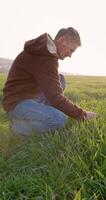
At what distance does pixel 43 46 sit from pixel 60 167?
233 cm

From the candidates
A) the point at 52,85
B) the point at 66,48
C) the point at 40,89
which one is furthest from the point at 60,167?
the point at 66,48

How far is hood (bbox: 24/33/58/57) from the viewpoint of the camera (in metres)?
7.70

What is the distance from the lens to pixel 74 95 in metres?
16.5

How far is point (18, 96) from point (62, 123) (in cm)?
79

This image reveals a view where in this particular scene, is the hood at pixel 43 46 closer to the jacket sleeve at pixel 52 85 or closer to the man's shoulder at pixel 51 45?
the man's shoulder at pixel 51 45

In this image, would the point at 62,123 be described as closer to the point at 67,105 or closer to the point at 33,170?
the point at 67,105

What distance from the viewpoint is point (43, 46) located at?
25.5 ft

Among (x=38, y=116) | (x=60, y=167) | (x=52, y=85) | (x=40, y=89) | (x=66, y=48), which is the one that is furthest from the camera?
(x=38, y=116)

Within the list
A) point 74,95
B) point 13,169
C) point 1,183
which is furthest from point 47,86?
point 74,95

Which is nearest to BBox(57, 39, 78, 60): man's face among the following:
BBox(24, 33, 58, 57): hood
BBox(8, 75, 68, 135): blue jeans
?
BBox(24, 33, 58, 57): hood

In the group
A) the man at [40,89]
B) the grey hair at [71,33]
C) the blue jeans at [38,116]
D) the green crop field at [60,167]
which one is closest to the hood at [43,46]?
the man at [40,89]

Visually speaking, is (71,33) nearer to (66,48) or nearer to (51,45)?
(66,48)

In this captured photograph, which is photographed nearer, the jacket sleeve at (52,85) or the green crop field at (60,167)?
the green crop field at (60,167)

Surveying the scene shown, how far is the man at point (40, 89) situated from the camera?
25.4 ft
